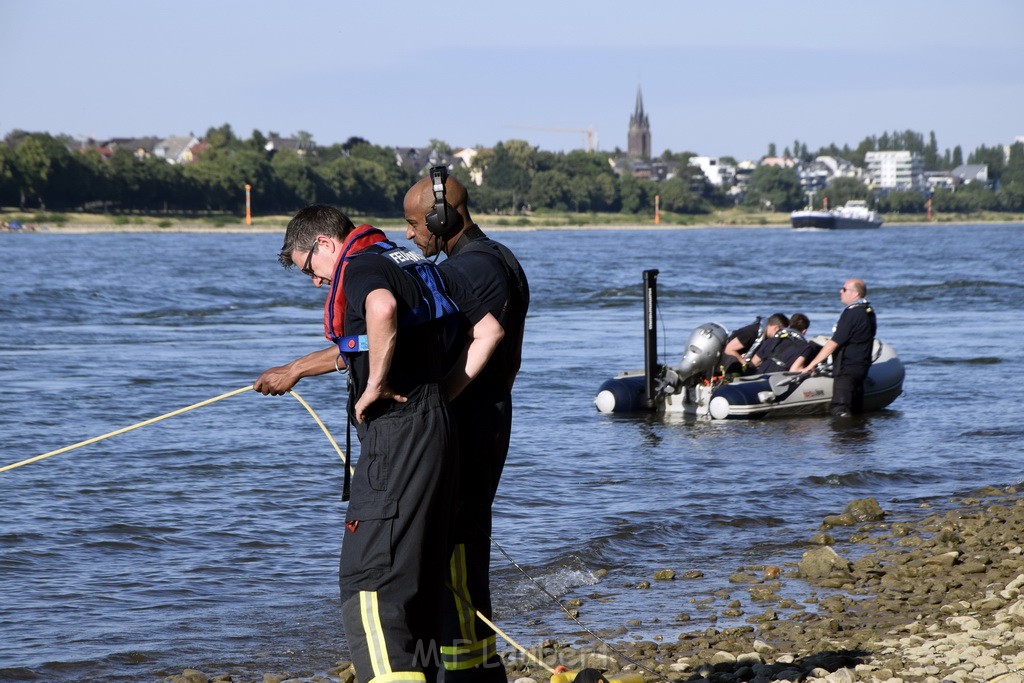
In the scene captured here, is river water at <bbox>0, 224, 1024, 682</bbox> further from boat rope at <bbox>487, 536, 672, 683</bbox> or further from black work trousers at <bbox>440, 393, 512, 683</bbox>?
black work trousers at <bbox>440, 393, 512, 683</bbox>

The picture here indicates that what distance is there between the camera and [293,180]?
136875 millimetres

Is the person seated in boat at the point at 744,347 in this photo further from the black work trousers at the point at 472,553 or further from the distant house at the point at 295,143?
the distant house at the point at 295,143

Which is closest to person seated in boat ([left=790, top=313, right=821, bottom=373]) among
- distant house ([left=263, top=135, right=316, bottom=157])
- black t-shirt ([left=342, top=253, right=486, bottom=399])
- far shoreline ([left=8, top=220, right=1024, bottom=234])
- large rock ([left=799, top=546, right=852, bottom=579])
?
large rock ([left=799, top=546, right=852, bottom=579])

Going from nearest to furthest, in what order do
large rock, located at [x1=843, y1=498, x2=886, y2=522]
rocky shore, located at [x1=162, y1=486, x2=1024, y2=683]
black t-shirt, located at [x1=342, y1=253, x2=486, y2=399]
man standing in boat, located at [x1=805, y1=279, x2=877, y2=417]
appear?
black t-shirt, located at [x1=342, y1=253, x2=486, y2=399], rocky shore, located at [x1=162, y1=486, x2=1024, y2=683], large rock, located at [x1=843, y1=498, x2=886, y2=522], man standing in boat, located at [x1=805, y1=279, x2=877, y2=417]

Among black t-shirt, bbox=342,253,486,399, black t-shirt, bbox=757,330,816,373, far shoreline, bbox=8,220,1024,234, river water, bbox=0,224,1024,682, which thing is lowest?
river water, bbox=0,224,1024,682

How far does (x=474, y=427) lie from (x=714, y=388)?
433 inches

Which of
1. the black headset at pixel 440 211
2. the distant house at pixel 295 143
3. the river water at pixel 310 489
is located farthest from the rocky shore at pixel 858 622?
the distant house at pixel 295 143

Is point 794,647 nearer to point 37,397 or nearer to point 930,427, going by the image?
point 930,427

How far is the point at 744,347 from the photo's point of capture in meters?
16.4

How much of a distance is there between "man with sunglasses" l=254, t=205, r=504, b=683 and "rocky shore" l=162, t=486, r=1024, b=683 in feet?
5.57

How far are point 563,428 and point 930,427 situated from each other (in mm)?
4299

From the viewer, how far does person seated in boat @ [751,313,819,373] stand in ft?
52.2

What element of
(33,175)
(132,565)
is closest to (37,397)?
(132,565)

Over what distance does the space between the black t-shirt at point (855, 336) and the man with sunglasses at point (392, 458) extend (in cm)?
1131
